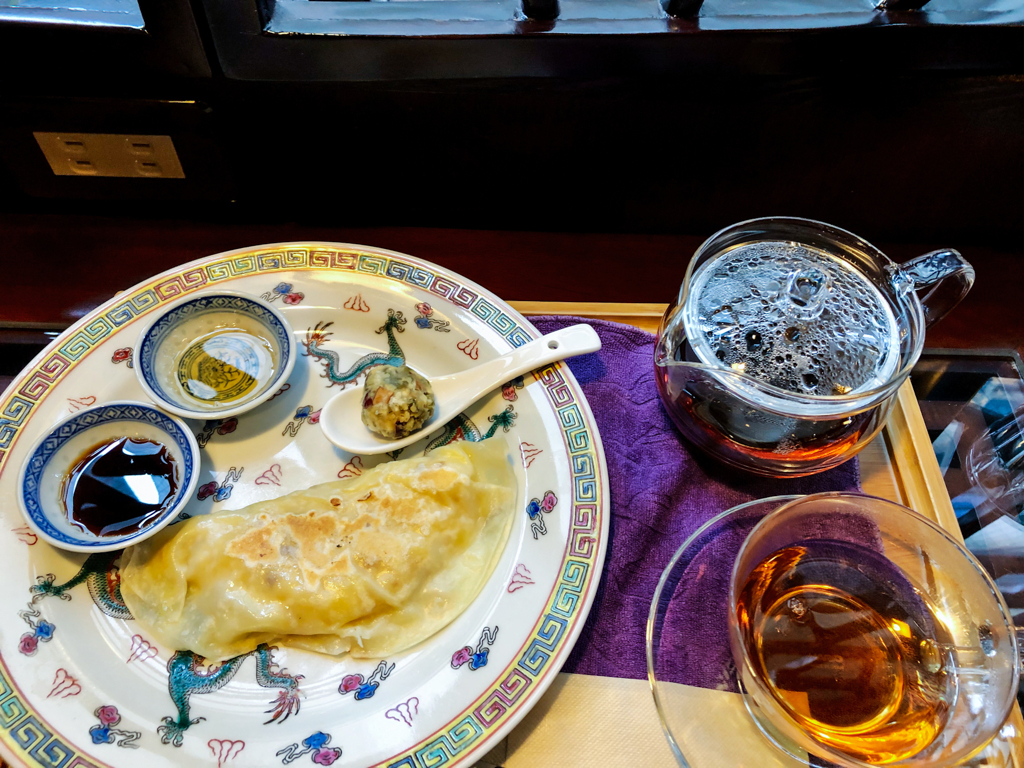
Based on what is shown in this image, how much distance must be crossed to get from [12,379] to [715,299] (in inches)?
60.8

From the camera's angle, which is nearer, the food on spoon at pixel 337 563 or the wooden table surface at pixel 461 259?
the food on spoon at pixel 337 563

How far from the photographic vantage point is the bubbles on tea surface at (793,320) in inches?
47.6

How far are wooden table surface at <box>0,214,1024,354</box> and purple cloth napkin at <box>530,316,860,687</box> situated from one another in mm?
278

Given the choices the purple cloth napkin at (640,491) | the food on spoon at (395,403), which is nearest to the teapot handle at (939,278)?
the purple cloth napkin at (640,491)

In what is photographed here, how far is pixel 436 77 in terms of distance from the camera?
1.54 metres

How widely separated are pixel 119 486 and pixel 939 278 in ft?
5.44

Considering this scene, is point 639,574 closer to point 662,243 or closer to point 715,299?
point 715,299

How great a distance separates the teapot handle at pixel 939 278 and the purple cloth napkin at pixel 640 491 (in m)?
0.38

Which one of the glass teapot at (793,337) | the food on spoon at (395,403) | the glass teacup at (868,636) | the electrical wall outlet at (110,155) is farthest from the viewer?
the electrical wall outlet at (110,155)

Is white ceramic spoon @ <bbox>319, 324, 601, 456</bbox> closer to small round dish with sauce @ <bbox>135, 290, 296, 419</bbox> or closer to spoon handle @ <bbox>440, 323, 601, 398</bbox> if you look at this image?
spoon handle @ <bbox>440, 323, 601, 398</bbox>

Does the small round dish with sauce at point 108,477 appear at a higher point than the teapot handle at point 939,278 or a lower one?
lower

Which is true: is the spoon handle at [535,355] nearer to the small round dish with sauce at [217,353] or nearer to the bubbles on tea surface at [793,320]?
the bubbles on tea surface at [793,320]

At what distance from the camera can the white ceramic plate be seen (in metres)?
1.09

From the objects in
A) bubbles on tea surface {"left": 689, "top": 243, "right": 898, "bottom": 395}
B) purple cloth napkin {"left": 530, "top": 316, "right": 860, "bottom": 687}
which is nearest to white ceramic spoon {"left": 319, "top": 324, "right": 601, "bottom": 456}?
purple cloth napkin {"left": 530, "top": 316, "right": 860, "bottom": 687}
